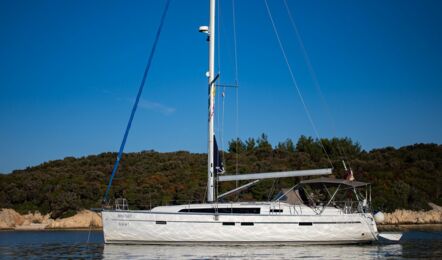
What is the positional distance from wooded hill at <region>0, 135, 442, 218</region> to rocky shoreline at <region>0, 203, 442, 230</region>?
79cm

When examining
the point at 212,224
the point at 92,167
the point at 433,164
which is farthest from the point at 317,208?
the point at 92,167

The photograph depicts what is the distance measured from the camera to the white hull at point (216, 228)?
19250mm

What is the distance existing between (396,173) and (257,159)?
1330 cm

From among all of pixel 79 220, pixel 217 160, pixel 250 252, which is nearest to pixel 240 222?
pixel 250 252

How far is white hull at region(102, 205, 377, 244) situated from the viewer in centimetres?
1925

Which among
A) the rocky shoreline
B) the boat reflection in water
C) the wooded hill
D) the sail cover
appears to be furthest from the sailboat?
the rocky shoreline

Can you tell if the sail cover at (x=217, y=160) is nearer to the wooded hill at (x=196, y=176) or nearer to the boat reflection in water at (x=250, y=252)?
the boat reflection in water at (x=250, y=252)

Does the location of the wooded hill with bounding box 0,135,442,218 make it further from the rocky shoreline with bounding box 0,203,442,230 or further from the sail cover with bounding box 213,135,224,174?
the sail cover with bounding box 213,135,224,174

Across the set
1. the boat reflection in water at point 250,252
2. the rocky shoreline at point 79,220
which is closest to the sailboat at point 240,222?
the boat reflection in water at point 250,252

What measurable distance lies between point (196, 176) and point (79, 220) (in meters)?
10.4

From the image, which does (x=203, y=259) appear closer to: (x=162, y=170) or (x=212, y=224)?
(x=212, y=224)

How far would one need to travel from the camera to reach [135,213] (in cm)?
1939

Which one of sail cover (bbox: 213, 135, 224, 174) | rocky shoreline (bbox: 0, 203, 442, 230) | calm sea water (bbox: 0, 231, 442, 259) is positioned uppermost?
sail cover (bbox: 213, 135, 224, 174)

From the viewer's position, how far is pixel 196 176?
44812mm
